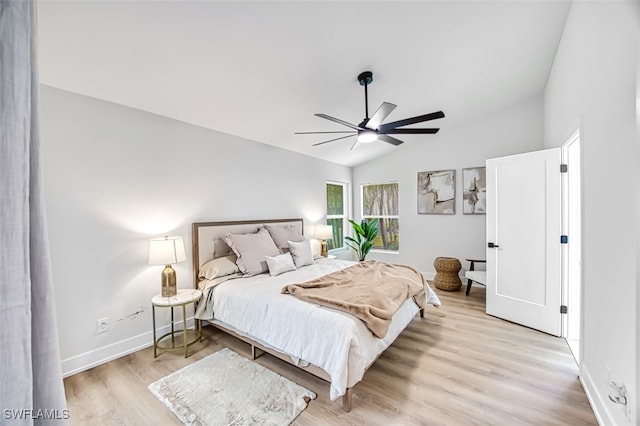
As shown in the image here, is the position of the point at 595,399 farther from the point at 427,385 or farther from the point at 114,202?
the point at 114,202

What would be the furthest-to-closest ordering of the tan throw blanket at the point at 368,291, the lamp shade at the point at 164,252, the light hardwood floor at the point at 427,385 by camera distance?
1. the lamp shade at the point at 164,252
2. the tan throw blanket at the point at 368,291
3. the light hardwood floor at the point at 427,385

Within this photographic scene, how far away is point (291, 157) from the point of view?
4.45m

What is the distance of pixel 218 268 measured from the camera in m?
2.92

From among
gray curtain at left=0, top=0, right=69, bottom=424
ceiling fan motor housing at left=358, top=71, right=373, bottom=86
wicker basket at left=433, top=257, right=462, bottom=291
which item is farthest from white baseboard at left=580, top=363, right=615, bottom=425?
ceiling fan motor housing at left=358, top=71, right=373, bottom=86

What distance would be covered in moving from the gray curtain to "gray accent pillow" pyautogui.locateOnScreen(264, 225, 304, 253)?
2.87 metres

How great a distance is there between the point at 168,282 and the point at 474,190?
4.64 meters

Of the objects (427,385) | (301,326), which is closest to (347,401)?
(301,326)

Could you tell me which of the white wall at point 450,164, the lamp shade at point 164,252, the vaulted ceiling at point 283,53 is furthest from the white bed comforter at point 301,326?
the white wall at point 450,164

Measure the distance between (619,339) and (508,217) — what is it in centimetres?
190

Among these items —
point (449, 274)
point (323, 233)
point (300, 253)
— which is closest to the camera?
point (300, 253)

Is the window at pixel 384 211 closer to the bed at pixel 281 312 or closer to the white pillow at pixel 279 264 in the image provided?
the bed at pixel 281 312

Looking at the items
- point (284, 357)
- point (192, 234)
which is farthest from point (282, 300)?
point (192, 234)

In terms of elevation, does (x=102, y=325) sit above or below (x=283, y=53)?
below

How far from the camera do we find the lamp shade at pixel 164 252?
2.47 meters
